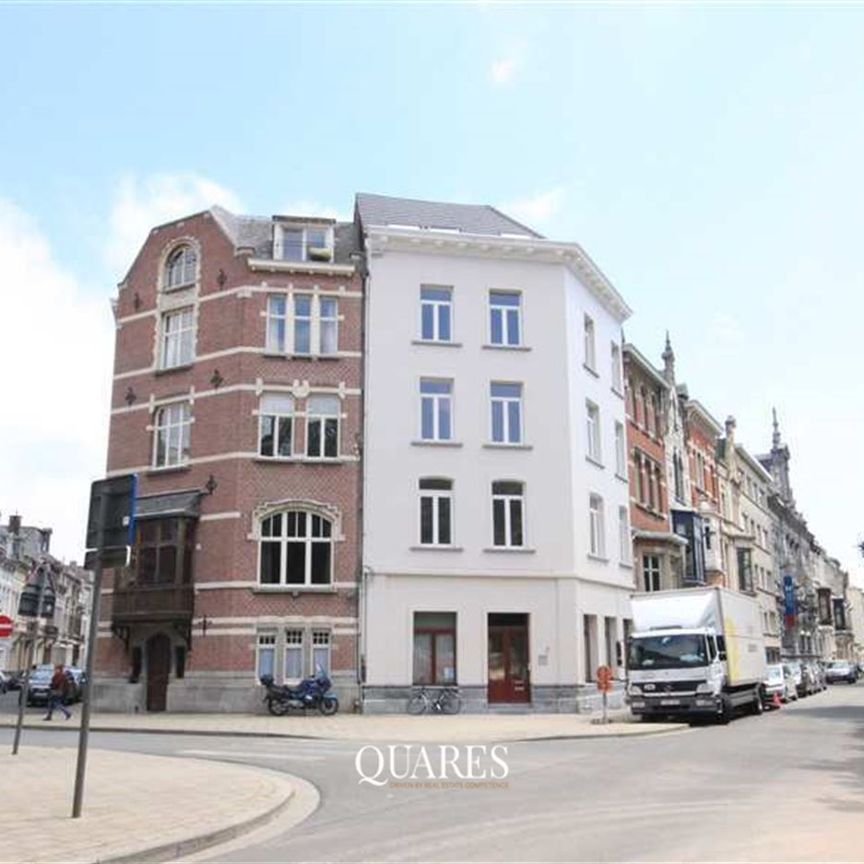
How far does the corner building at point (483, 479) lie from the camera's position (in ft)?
92.8

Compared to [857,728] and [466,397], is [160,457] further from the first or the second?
[857,728]

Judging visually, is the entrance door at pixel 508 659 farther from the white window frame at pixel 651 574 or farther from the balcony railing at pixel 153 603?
the white window frame at pixel 651 574

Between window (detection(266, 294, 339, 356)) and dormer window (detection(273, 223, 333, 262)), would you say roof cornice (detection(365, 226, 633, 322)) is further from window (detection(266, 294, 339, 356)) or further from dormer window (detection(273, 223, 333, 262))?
window (detection(266, 294, 339, 356))

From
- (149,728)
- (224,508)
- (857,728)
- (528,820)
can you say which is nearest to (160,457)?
(224,508)

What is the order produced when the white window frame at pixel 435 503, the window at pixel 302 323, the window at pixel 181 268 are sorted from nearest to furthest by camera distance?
the white window frame at pixel 435 503 → the window at pixel 302 323 → the window at pixel 181 268

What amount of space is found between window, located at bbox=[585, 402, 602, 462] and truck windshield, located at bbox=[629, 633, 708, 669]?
965 centimetres

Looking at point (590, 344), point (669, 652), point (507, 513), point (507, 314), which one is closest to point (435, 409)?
point (507, 513)

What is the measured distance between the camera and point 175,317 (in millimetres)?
31812

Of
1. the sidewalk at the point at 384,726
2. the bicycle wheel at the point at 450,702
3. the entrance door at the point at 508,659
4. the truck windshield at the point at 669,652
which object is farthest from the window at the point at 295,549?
the truck windshield at the point at 669,652

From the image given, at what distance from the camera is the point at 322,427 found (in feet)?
96.9

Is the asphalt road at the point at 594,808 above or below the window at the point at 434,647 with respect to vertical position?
below

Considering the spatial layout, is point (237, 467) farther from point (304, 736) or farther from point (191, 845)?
point (191, 845)

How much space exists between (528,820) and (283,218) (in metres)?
25.1

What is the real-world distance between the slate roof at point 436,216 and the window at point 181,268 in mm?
5900
